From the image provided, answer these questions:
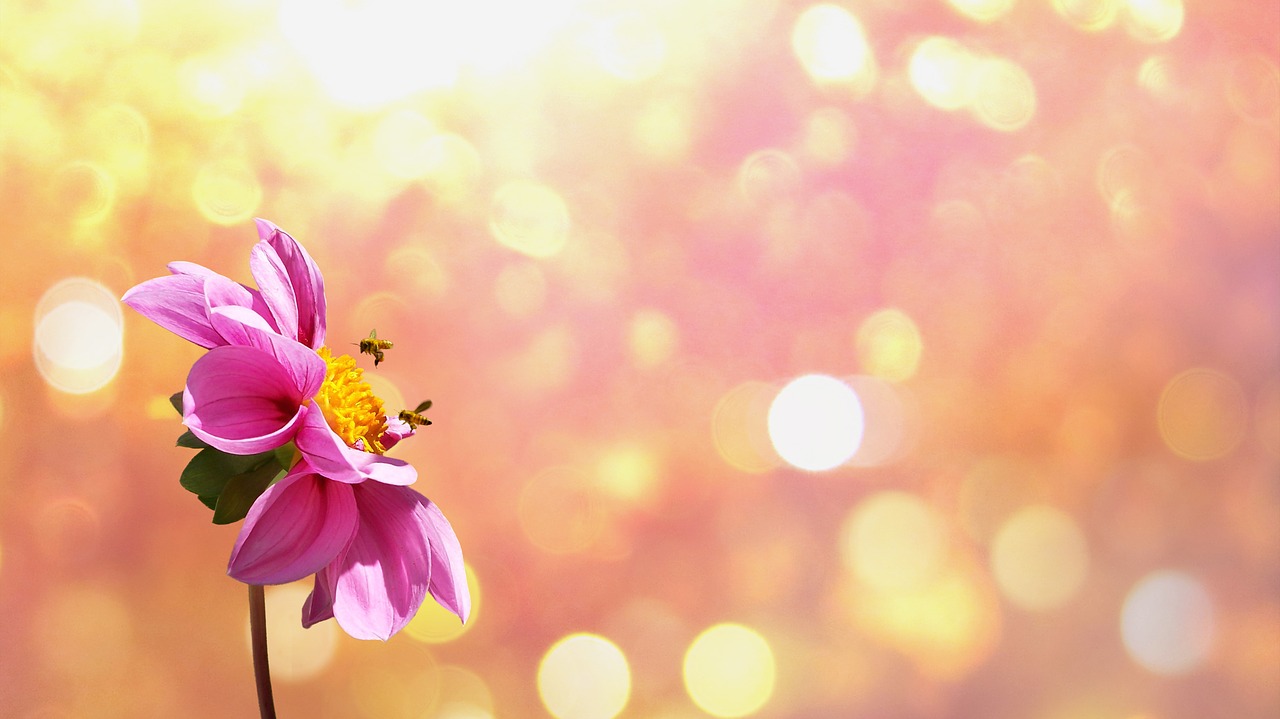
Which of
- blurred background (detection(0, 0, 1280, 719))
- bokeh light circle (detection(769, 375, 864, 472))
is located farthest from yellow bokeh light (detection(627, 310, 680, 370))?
bokeh light circle (detection(769, 375, 864, 472))

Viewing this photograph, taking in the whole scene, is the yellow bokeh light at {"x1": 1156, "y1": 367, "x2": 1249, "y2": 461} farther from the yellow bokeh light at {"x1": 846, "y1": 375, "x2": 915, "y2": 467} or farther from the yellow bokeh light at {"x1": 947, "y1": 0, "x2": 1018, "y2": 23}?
the yellow bokeh light at {"x1": 947, "y1": 0, "x2": 1018, "y2": 23}

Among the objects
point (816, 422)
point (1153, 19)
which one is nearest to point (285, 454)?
point (816, 422)

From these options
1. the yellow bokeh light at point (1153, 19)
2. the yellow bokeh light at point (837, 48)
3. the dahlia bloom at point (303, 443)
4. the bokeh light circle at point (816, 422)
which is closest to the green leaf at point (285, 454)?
the dahlia bloom at point (303, 443)

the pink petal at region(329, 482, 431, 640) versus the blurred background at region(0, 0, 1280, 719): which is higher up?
the blurred background at region(0, 0, 1280, 719)

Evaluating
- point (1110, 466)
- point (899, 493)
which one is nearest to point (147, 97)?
point (899, 493)

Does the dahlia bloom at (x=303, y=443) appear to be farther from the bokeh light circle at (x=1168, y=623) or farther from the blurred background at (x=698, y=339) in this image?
the bokeh light circle at (x=1168, y=623)
